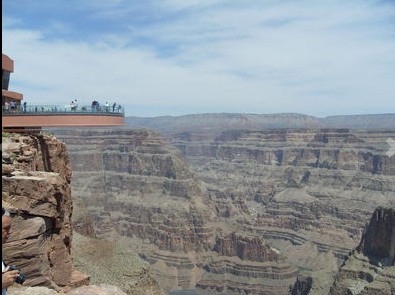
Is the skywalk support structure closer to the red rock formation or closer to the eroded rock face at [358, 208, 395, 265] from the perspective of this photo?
the red rock formation

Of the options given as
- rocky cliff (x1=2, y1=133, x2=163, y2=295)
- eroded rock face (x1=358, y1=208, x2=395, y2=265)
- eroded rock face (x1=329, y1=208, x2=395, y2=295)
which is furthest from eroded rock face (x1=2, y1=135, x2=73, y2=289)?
eroded rock face (x1=358, y1=208, x2=395, y2=265)

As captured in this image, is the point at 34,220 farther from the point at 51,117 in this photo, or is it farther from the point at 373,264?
the point at 373,264

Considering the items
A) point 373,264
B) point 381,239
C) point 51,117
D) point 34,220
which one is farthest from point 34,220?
point 381,239

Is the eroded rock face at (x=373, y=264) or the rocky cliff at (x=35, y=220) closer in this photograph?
the rocky cliff at (x=35, y=220)

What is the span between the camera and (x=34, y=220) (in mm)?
26922

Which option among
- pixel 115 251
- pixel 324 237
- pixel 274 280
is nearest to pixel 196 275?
pixel 274 280

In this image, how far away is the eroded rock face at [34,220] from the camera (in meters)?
25.8

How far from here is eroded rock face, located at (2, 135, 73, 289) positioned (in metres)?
25.8

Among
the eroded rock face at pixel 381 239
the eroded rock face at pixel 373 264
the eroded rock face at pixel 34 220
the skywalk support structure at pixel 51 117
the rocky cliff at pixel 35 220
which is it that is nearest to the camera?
the rocky cliff at pixel 35 220

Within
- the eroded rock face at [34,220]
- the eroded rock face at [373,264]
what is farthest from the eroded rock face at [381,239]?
the eroded rock face at [34,220]

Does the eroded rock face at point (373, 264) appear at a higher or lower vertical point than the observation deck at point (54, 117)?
lower

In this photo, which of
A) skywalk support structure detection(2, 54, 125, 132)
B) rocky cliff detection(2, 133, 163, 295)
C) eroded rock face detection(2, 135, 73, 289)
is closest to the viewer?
rocky cliff detection(2, 133, 163, 295)

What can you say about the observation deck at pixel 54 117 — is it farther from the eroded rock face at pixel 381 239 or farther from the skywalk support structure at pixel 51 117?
the eroded rock face at pixel 381 239

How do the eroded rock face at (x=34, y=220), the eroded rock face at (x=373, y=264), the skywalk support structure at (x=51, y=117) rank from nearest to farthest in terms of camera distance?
the eroded rock face at (x=34, y=220)
the skywalk support structure at (x=51, y=117)
the eroded rock face at (x=373, y=264)
